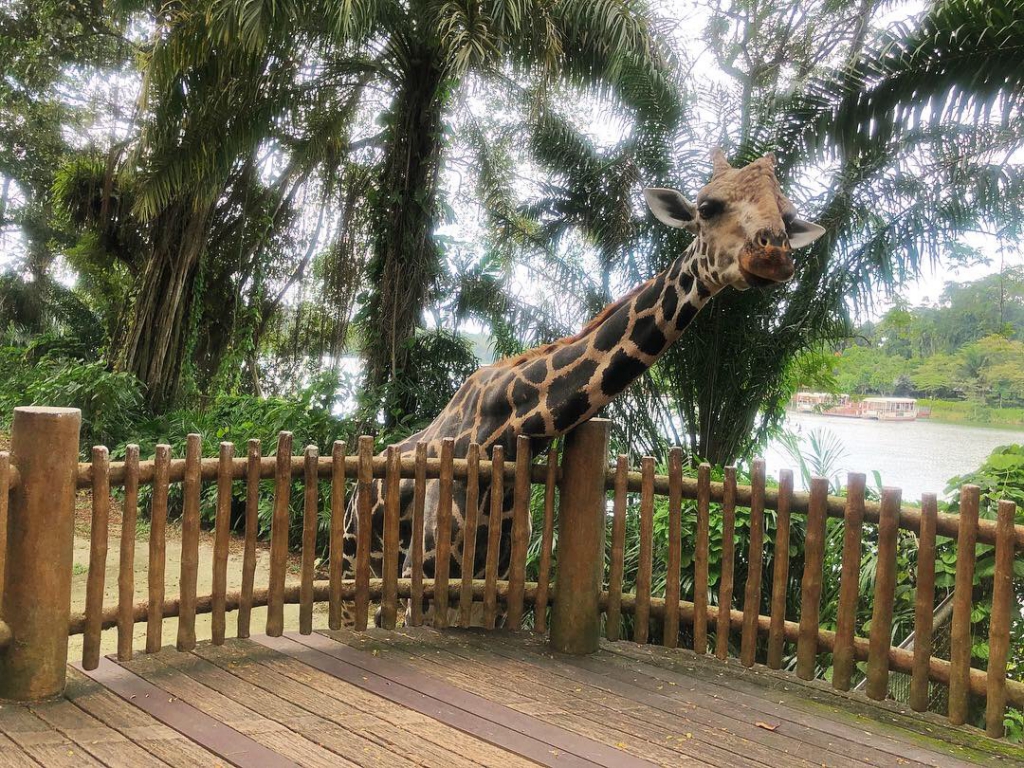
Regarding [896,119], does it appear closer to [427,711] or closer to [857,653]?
[857,653]

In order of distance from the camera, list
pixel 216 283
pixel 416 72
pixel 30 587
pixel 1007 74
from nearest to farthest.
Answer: pixel 30 587 → pixel 1007 74 → pixel 416 72 → pixel 216 283

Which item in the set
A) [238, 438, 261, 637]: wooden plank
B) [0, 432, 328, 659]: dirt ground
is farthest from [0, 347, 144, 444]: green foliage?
[238, 438, 261, 637]: wooden plank

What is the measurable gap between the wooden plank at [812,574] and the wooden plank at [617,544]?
35.3 inches

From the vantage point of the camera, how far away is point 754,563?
371 cm

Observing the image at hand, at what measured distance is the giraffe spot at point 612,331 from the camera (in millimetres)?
4051

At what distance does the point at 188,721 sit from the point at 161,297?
1032 centimetres

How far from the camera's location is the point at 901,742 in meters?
3.09

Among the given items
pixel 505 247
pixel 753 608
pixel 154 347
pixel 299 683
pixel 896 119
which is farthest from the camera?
pixel 154 347

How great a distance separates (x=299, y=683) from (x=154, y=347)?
32.5 ft

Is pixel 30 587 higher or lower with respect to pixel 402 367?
lower

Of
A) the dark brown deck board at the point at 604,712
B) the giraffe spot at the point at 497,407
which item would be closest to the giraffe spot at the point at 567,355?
the giraffe spot at the point at 497,407

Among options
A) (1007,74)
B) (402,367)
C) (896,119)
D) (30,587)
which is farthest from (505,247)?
(30,587)

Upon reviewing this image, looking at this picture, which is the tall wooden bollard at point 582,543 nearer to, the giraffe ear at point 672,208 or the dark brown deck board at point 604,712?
the dark brown deck board at point 604,712

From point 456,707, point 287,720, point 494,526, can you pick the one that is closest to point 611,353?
point 494,526
